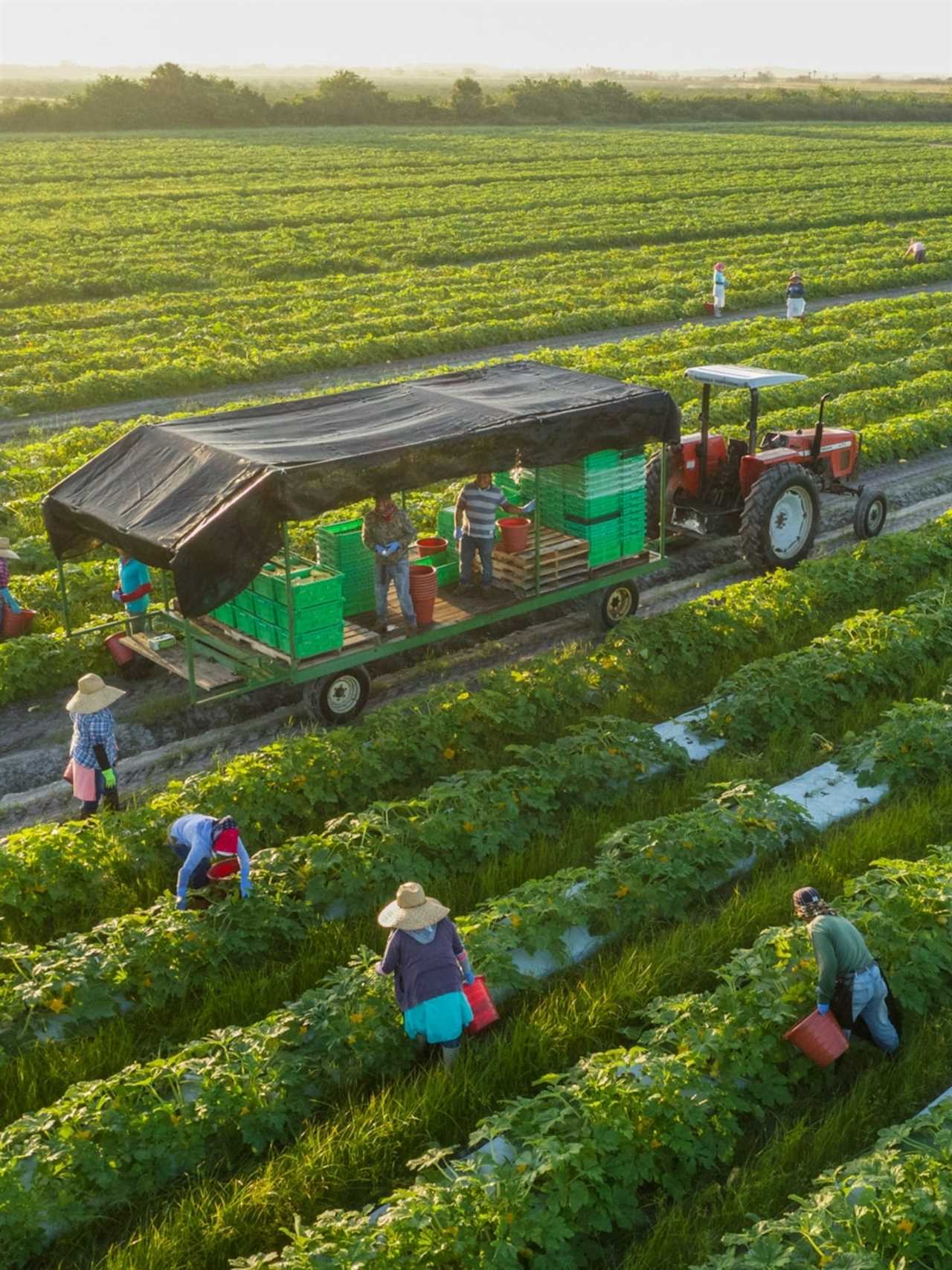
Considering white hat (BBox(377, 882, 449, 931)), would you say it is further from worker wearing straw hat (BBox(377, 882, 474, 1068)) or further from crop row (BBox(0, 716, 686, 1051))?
crop row (BBox(0, 716, 686, 1051))

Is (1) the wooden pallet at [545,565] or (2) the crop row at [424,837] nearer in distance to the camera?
(2) the crop row at [424,837]

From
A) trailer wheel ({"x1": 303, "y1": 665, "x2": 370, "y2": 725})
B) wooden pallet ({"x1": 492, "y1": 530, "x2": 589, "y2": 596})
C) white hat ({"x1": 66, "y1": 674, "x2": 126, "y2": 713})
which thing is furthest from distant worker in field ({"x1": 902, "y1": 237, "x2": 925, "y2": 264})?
white hat ({"x1": 66, "y1": 674, "x2": 126, "y2": 713})

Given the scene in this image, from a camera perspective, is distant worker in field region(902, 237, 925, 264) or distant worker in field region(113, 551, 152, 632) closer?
distant worker in field region(113, 551, 152, 632)

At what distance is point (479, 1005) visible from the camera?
7.83 metres

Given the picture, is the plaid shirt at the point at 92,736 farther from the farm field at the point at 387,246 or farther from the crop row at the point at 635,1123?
the farm field at the point at 387,246

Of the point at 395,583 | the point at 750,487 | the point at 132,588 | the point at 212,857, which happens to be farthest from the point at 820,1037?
the point at 750,487

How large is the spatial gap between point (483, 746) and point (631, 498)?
12.6 ft

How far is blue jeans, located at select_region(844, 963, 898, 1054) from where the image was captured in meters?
7.54

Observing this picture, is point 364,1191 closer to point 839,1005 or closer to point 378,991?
point 378,991

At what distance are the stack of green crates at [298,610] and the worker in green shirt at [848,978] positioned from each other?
537 centimetres

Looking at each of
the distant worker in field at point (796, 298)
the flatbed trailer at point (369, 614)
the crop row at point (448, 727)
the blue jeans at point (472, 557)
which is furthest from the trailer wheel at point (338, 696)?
the distant worker in field at point (796, 298)

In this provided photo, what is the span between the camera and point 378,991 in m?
7.89

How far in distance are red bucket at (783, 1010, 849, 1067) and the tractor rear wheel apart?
8.72 meters

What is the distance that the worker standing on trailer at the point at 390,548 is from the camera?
40.5 feet
